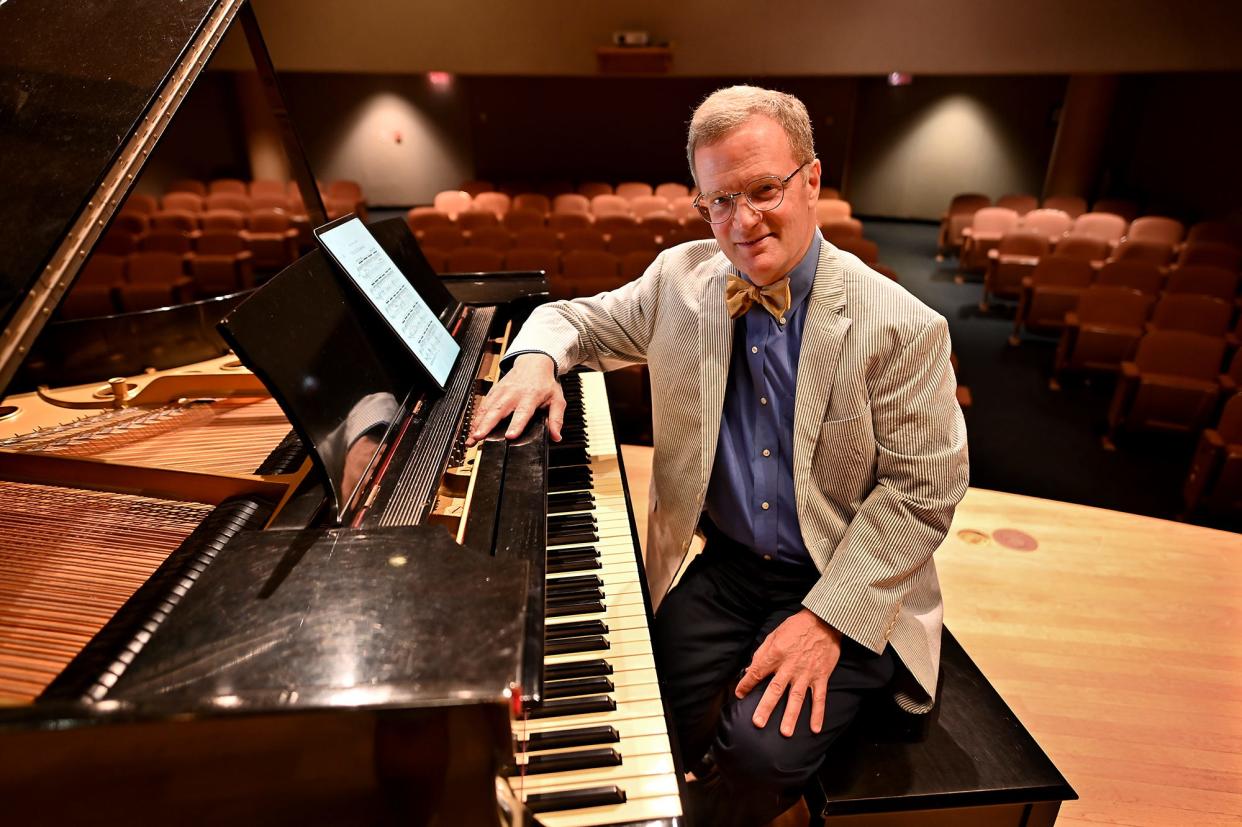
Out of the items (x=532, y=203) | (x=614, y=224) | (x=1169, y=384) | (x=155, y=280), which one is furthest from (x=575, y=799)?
(x=532, y=203)

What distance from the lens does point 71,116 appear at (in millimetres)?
1490

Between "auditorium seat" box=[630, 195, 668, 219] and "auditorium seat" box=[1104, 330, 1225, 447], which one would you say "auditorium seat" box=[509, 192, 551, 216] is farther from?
"auditorium seat" box=[1104, 330, 1225, 447]

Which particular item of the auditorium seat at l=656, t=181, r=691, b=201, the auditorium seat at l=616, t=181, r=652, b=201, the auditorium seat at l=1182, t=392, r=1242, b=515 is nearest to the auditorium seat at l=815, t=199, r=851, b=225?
the auditorium seat at l=656, t=181, r=691, b=201

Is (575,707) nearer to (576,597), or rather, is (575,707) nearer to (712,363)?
A: (576,597)

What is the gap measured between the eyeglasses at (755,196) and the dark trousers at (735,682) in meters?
0.90

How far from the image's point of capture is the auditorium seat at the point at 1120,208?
9883 millimetres

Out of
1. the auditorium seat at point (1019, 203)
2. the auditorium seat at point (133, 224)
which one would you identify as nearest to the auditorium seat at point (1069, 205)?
the auditorium seat at point (1019, 203)

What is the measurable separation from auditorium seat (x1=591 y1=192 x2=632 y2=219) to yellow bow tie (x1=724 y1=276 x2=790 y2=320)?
867 cm

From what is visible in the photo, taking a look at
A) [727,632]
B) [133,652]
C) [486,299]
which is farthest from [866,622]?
[486,299]

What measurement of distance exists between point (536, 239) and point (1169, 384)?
5.71 metres

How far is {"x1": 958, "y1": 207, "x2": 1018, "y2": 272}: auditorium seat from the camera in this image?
29.7 feet

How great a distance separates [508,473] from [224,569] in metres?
0.60

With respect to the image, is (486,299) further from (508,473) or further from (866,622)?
(866,622)

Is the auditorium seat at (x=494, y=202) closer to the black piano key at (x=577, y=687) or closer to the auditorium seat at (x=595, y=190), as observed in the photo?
the auditorium seat at (x=595, y=190)
